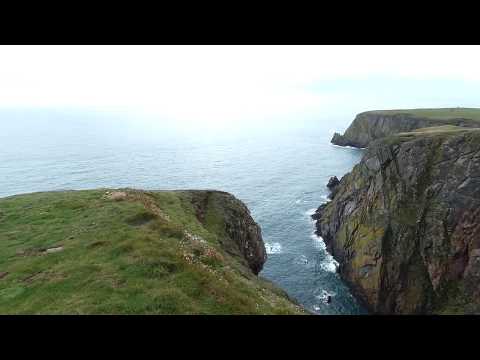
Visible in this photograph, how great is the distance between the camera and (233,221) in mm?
47438

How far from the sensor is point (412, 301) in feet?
193

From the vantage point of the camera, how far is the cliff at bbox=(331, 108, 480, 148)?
128000 millimetres

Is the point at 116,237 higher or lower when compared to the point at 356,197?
higher

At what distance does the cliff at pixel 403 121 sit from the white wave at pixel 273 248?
8025 cm

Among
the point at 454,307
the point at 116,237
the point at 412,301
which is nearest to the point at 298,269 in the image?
the point at 412,301

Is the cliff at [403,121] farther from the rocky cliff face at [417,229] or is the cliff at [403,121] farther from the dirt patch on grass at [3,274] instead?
the dirt patch on grass at [3,274]

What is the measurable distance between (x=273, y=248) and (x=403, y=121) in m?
114

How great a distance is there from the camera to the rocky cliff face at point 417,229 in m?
56.1

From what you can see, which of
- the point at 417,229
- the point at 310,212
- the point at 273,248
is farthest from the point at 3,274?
the point at 310,212

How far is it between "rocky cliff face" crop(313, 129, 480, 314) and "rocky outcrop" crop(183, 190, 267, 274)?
91.2ft

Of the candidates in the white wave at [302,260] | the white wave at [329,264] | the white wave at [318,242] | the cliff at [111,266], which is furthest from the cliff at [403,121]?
the cliff at [111,266]
